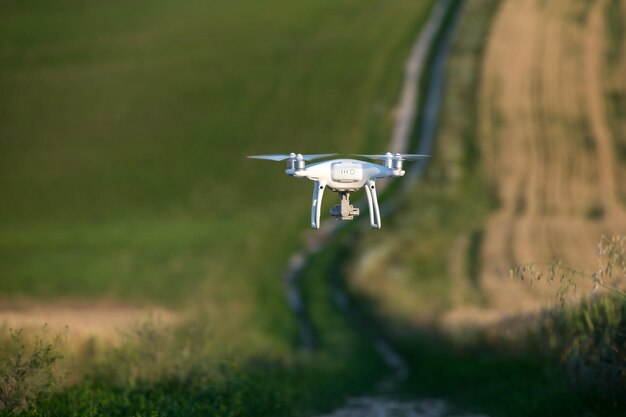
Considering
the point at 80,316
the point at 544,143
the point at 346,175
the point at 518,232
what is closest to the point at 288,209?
the point at 518,232

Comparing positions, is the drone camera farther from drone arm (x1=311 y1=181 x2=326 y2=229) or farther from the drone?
drone arm (x1=311 y1=181 x2=326 y2=229)

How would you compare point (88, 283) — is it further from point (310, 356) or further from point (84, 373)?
point (84, 373)

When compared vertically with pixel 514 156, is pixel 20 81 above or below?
above

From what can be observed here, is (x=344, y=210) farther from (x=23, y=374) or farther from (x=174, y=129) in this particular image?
(x=174, y=129)

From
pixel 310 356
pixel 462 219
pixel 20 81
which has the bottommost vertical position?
pixel 310 356

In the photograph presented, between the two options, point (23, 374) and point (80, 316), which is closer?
point (23, 374)

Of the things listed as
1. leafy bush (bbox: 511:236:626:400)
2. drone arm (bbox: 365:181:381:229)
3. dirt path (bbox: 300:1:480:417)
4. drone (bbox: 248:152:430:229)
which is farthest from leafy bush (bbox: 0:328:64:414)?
leafy bush (bbox: 511:236:626:400)

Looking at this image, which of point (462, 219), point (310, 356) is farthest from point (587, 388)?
point (462, 219)

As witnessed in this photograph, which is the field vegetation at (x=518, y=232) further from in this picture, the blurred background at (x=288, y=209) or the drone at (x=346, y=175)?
the drone at (x=346, y=175)
